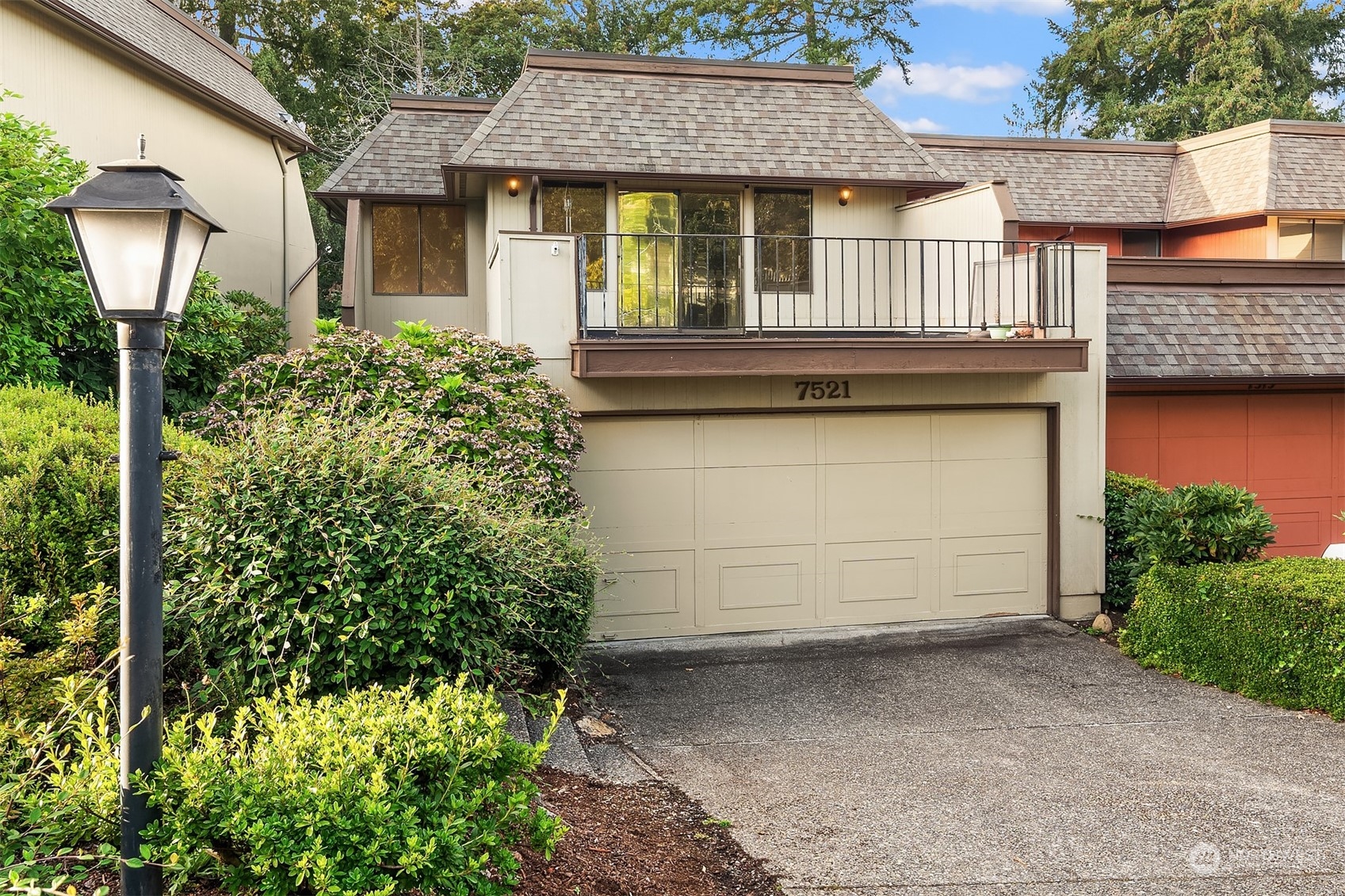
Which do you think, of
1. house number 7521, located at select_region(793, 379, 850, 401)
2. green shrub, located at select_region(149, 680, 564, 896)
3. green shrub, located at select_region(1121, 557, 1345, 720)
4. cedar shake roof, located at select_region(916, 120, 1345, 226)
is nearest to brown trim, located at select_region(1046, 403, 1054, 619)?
green shrub, located at select_region(1121, 557, 1345, 720)

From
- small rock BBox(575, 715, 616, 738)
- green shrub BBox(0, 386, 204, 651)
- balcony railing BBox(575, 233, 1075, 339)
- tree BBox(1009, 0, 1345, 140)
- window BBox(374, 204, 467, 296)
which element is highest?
tree BBox(1009, 0, 1345, 140)

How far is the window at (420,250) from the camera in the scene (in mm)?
13977

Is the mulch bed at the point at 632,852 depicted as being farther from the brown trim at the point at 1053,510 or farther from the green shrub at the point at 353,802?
the brown trim at the point at 1053,510

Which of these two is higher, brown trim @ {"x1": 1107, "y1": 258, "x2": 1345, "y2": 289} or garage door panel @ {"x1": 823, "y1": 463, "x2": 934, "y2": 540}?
brown trim @ {"x1": 1107, "y1": 258, "x2": 1345, "y2": 289}

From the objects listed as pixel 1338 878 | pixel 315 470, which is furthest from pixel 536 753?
pixel 1338 878

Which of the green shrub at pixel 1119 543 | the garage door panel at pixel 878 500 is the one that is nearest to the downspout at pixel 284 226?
the garage door panel at pixel 878 500

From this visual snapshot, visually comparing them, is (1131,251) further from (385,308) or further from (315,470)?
(315,470)

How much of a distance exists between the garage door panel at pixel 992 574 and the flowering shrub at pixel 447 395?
441cm

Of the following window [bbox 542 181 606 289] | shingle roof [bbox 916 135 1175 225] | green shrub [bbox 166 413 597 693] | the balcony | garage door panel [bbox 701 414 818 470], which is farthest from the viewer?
shingle roof [bbox 916 135 1175 225]

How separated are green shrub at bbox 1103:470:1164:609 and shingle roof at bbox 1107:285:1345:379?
1.27 meters

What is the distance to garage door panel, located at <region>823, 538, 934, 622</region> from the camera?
1072 cm

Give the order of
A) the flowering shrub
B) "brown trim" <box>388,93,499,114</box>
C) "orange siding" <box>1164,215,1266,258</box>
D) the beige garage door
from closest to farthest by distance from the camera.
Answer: the flowering shrub → the beige garage door → "brown trim" <box>388,93,499,114</box> → "orange siding" <box>1164,215,1266,258</box>

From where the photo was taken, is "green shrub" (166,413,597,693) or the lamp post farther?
"green shrub" (166,413,597,693)

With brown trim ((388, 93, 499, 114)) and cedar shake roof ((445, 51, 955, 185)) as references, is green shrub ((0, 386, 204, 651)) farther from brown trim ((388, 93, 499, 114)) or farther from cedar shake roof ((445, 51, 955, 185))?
brown trim ((388, 93, 499, 114))
